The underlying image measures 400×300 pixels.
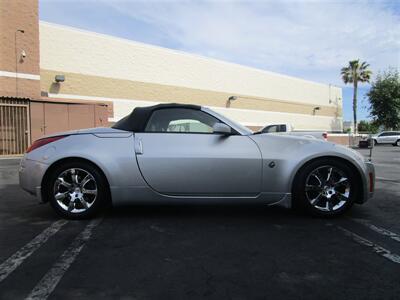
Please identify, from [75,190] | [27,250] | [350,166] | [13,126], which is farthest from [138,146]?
[13,126]

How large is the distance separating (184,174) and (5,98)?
1517 centimetres

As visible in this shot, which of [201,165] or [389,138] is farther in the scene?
[389,138]

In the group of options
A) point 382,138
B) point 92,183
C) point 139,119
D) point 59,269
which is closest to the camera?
point 59,269

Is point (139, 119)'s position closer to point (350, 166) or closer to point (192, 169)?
point (192, 169)

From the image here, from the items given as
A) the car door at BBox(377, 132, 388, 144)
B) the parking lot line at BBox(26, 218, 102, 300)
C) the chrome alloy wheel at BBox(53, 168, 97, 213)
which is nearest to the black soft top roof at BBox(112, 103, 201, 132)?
the chrome alloy wheel at BBox(53, 168, 97, 213)

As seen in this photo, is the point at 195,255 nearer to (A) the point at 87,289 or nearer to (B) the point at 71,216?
(A) the point at 87,289

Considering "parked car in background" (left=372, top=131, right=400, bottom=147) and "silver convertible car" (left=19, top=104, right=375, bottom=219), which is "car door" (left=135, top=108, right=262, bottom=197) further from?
"parked car in background" (left=372, top=131, right=400, bottom=147)

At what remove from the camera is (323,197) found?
4496 mm

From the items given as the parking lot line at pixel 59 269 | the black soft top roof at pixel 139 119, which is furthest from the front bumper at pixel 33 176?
the black soft top roof at pixel 139 119

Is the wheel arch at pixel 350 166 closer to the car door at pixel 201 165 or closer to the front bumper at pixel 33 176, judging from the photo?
the car door at pixel 201 165

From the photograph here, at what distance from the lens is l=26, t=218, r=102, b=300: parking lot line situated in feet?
8.33

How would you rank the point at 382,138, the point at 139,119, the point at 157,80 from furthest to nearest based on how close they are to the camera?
the point at 382,138
the point at 157,80
the point at 139,119

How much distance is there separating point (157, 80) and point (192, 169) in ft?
68.3

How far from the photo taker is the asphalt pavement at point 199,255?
260 centimetres
